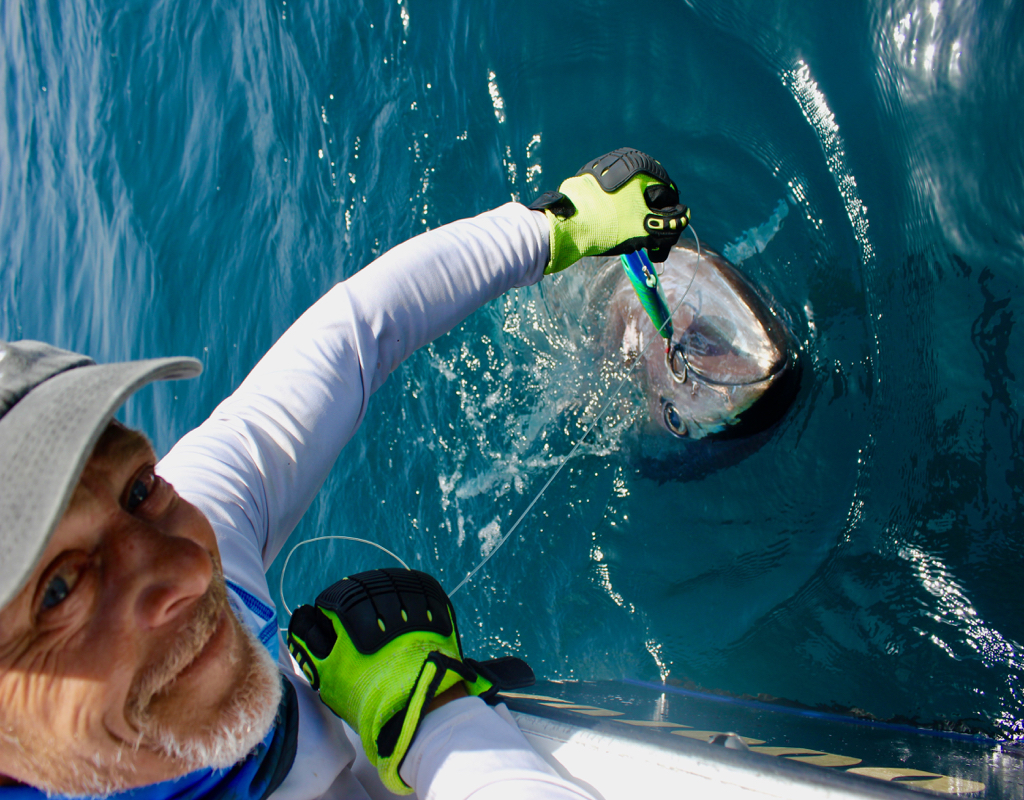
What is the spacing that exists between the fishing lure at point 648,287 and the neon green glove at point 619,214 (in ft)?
0.61

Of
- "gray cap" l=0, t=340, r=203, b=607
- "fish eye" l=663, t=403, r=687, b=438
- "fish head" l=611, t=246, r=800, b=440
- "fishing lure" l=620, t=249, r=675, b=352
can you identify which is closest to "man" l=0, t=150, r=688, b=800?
"gray cap" l=0, t=340, r=203, b=607

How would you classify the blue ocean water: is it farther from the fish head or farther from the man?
the man

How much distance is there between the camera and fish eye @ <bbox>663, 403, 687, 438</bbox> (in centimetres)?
312

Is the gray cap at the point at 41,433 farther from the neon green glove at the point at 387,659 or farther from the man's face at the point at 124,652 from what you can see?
the neon green glove at the point at 387,659

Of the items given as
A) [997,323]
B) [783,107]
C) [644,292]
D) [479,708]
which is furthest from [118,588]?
[783,107]

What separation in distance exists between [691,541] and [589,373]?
1008mm

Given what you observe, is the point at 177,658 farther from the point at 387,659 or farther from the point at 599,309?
the point at 599,309

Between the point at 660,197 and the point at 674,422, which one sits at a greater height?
the point at 660,197

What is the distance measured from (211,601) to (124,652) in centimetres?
16

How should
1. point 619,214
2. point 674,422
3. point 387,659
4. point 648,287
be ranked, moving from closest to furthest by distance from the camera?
point 387,659 → point 619,214 → point 648,287 → point 674,422

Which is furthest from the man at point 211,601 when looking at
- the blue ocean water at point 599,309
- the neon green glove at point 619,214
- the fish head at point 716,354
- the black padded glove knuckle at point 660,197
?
the blue ocean water at point 599,309

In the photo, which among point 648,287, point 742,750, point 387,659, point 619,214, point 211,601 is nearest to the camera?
point 211,601

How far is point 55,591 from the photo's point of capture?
3.79 ft

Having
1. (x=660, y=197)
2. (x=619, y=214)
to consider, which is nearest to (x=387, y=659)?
(x=619, y=214)
